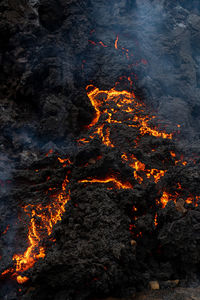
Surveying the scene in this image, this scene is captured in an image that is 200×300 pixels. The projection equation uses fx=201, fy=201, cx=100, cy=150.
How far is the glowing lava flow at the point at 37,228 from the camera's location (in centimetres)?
369

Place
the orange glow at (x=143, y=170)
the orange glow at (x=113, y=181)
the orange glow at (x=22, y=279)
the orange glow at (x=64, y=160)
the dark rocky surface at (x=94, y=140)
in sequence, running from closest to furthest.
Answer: the dark rocky surface at (x=94, y=140)
the orange glow at (x=22, y=279)
the orange glow at (x=113, y=181)
the orange glow at (x=64, y=160)
the orange glow at (x=143, y=170)

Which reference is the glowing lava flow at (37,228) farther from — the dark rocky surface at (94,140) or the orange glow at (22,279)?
the dark rocky surface at (94,140)

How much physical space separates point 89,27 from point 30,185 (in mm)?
6280

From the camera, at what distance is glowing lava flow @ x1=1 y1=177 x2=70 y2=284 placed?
12.1ft

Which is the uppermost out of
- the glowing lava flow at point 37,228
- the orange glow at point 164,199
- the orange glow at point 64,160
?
the orange glow at point 164,199

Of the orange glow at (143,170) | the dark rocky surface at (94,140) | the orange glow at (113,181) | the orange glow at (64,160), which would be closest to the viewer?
the dark rocky surface at (94,140)

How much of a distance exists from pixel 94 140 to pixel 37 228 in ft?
7.52

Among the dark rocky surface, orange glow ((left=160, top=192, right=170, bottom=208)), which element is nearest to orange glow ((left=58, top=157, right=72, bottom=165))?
the dark rocky surface

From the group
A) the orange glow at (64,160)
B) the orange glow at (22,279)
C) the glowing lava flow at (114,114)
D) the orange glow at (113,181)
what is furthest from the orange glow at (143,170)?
the orange glow at (22,279)

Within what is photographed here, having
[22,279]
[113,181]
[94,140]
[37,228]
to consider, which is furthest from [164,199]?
[22,279]

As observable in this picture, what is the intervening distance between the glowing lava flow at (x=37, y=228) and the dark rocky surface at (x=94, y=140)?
0.44 feet

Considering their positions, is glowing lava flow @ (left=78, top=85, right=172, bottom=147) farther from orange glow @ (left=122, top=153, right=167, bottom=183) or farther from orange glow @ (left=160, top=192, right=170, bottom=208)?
orange glow @ (left=160, top=192, right=170, bottom=208)

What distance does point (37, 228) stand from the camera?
4.12 m

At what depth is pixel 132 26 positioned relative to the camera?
8398 mm
